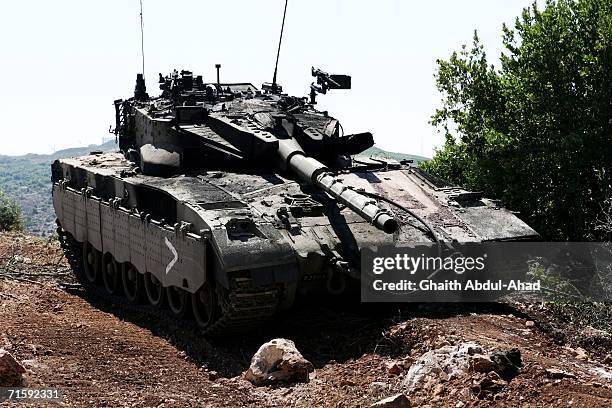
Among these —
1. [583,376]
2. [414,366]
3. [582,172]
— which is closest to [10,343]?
[414,366]

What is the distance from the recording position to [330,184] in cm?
1306

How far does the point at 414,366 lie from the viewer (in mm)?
10023

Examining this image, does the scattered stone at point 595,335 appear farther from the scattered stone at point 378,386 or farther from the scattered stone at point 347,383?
the scattered stone at point 347,383

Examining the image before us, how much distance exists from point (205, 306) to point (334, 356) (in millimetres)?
2352

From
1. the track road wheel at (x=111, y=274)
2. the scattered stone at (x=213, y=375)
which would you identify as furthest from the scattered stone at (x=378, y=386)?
the track road wheel at (x=111, y=274)

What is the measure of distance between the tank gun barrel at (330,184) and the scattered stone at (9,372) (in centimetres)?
479

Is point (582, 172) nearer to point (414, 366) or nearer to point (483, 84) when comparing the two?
point (483, 84)

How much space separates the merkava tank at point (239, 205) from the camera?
12.0 meters

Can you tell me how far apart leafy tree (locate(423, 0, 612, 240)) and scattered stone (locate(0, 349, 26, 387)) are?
11.2 metres

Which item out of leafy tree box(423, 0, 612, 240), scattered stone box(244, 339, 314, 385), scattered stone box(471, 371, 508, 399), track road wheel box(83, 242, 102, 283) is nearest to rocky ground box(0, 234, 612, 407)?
scattered stone box(471, 371, 508, 399)

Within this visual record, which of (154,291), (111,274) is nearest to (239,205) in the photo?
(154,291)

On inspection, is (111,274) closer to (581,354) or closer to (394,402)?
(581,354)

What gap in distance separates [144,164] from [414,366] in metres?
6.96

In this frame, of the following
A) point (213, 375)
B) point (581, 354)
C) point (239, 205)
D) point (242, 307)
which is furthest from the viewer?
point (239, 205)
